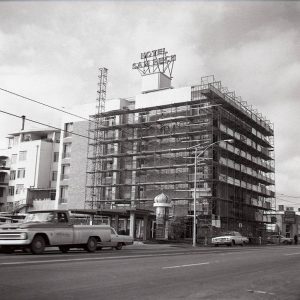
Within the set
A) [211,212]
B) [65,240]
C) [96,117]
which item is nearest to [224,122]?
[211,212]

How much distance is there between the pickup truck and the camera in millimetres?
18672

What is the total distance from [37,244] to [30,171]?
5341 cm

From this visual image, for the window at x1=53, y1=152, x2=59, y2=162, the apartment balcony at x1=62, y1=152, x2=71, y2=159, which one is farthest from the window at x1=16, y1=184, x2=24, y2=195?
the apartment balcony at x1=62, y1=152, x2=71, y2=159

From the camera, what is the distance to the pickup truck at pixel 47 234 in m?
18.7

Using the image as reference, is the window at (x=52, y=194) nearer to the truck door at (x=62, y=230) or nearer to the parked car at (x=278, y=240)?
the parked car at (x=278, y=240)

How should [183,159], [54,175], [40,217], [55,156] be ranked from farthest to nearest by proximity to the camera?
[55,156] → [54,175] → [183,159] → [40,217]

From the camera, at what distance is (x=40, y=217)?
19.9 m

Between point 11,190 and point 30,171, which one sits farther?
point 11,190

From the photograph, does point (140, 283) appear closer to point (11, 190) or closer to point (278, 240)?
point (278, 240)

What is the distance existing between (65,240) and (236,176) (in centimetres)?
4613

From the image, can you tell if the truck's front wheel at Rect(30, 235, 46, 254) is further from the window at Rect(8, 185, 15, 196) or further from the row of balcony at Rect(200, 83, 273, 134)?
the window at Rect(8, 185, 15, 196)

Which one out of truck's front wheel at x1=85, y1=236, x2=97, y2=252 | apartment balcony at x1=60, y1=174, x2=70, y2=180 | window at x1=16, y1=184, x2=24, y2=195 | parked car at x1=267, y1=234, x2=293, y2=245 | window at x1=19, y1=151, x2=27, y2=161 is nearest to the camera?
truck's front wheel at x1=85, y1=236, x2=97, y2=252

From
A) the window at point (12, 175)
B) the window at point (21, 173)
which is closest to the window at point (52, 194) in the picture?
the window at point (21, 173)

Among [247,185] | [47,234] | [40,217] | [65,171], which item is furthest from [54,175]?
[47,234]
